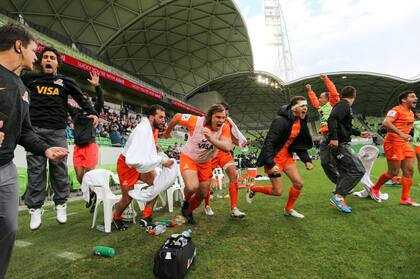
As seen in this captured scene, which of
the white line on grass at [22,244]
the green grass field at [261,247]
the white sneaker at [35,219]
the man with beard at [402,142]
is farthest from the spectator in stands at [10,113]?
the man with beard at [402,142]

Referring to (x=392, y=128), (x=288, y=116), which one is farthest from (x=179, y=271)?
(x=392, y=128)

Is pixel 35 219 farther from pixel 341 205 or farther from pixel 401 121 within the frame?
pixel 401 121

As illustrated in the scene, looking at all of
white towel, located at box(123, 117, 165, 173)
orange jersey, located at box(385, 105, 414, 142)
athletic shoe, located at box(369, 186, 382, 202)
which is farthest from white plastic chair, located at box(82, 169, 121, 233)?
orange jersey, located at box(385, 105, 414, 142)

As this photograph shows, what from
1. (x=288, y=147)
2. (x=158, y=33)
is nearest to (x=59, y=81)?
(x=288, y=147)

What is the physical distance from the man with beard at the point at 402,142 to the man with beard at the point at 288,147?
73.0 inches

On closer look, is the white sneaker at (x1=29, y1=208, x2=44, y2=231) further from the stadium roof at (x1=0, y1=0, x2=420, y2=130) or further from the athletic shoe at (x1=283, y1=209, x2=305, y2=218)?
the stadium roof at (x1=0, y1=0, x2=420, y2=130)

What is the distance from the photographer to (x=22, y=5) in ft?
74.9

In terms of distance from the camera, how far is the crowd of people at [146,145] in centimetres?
170

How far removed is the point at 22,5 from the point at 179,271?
96.0ft

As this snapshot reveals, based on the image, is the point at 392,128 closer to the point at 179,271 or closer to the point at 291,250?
the point at 291,250

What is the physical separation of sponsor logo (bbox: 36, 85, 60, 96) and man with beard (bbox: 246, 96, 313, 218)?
3179 mm

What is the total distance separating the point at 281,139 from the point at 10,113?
12.4 feet

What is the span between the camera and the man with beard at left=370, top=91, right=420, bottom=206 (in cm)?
496

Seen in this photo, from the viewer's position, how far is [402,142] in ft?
16.5
